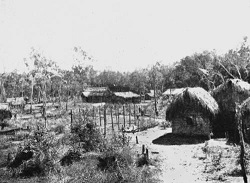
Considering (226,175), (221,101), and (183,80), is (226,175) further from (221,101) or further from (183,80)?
(183,80)

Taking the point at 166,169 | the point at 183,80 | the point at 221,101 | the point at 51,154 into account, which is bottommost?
the point at 166,169

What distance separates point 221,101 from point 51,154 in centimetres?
1309

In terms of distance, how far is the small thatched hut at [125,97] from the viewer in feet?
169

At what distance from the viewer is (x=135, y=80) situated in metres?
72.9

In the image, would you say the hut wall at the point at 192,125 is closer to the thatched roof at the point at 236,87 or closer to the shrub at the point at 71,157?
the thatched roof at the point at 236,87

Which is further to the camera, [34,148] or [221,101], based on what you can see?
[221,101]

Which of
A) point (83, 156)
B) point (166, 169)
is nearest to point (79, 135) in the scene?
point (83, 156)

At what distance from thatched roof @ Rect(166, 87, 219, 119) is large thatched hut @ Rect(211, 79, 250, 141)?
0.72 metres

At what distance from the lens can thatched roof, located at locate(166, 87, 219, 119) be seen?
58.6ft

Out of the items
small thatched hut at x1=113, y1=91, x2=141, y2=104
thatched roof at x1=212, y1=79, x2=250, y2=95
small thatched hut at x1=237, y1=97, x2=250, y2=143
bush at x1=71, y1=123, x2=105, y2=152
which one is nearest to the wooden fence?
bush at x1=71, y1=123, x2=105, y2=152

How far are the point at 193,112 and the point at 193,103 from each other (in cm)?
70

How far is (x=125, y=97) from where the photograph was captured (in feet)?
168

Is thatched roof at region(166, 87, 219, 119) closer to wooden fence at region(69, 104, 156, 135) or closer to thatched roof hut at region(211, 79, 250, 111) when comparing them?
thatched roof hut at region(211, 79, 250, 111)

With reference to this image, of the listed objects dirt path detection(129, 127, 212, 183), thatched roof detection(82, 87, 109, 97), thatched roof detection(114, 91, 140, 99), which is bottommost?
dirt path detection(129, 127, 212, 183)
